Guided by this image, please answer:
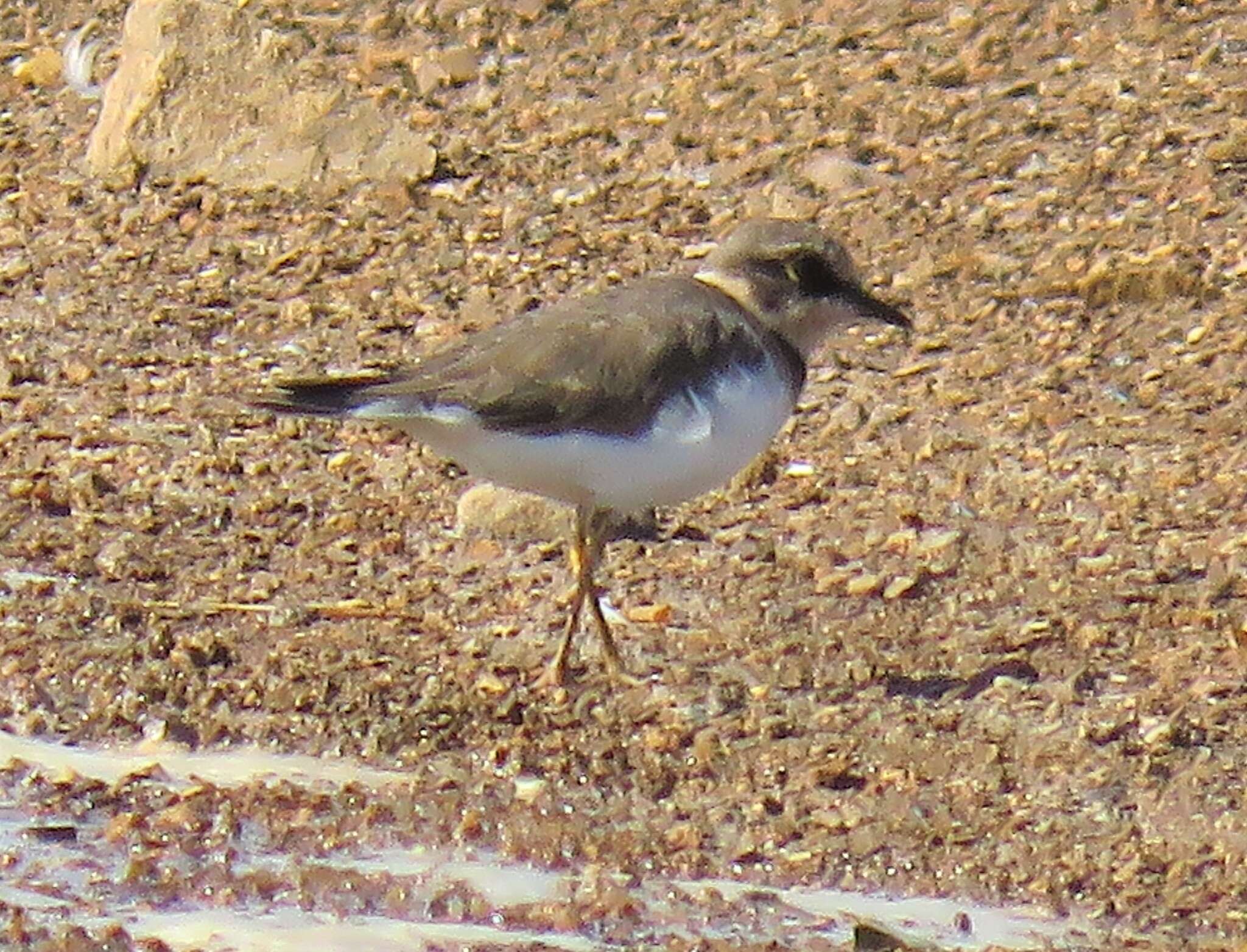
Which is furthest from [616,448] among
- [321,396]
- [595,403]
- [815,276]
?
[815,276]

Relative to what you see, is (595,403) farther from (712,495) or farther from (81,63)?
(81,63)

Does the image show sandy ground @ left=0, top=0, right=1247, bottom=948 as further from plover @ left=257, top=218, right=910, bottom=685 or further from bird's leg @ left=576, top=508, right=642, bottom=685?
plover @ left=257, top=218, right=910, bottom=685

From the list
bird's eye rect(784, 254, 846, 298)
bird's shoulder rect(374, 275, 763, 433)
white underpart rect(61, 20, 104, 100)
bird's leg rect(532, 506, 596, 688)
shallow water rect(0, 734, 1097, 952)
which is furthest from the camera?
white underpart rect(61, 20, 104, 100)

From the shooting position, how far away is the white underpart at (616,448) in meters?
4.70

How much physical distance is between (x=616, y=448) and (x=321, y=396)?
0.57 m

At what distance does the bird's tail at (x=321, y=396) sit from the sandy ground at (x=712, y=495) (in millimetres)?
598

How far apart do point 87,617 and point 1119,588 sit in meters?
2.19

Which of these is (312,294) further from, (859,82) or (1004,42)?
(1004,42)

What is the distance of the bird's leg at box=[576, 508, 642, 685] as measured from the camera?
4973mm

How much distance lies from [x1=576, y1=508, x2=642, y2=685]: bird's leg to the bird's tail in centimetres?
59

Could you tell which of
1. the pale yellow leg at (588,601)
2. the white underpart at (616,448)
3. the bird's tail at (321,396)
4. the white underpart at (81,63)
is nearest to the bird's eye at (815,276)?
the white underpart at (616,448)

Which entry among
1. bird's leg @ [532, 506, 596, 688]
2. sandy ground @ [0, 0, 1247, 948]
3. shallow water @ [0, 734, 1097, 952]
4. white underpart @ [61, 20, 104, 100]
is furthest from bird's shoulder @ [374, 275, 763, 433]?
white underpart @ [61, 20, 104, 100]

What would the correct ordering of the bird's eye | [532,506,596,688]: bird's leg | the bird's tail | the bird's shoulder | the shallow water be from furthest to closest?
the bird's eye → [532,506,596,688]: bird's leg → the bird's shoulder → the bird's tail → the shallow water

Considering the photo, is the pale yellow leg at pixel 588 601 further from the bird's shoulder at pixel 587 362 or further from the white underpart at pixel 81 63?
the white underpart at pixel 81 63
